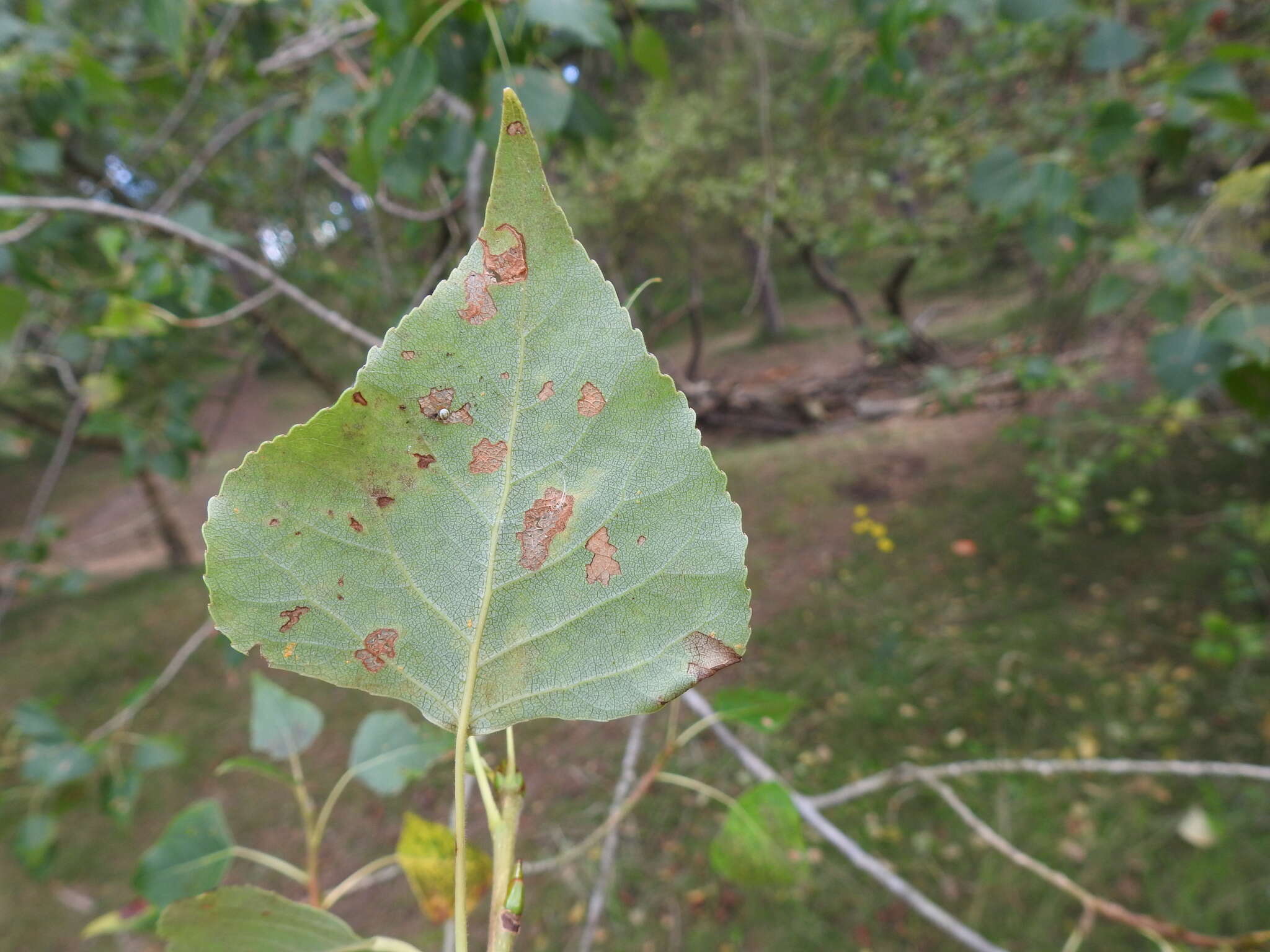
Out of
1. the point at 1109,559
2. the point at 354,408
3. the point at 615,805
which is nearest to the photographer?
the point at 354,408

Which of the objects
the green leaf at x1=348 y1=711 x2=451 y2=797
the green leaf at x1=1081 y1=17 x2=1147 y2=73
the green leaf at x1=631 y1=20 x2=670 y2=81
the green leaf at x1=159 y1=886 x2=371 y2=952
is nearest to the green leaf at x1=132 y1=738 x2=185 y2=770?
the green leaf at x1=348 y1=711 x2=451 y2=797

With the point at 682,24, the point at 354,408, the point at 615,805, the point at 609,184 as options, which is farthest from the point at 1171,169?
the point at 609,184

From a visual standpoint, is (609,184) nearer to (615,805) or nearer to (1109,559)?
(1109,559)

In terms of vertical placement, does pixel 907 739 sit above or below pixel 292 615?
below

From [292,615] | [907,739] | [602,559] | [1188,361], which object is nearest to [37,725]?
[292,615]

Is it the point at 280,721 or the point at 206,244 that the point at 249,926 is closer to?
the point at 280,721

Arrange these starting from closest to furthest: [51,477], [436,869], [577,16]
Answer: [436,869]
[577,16]
[51,477]
